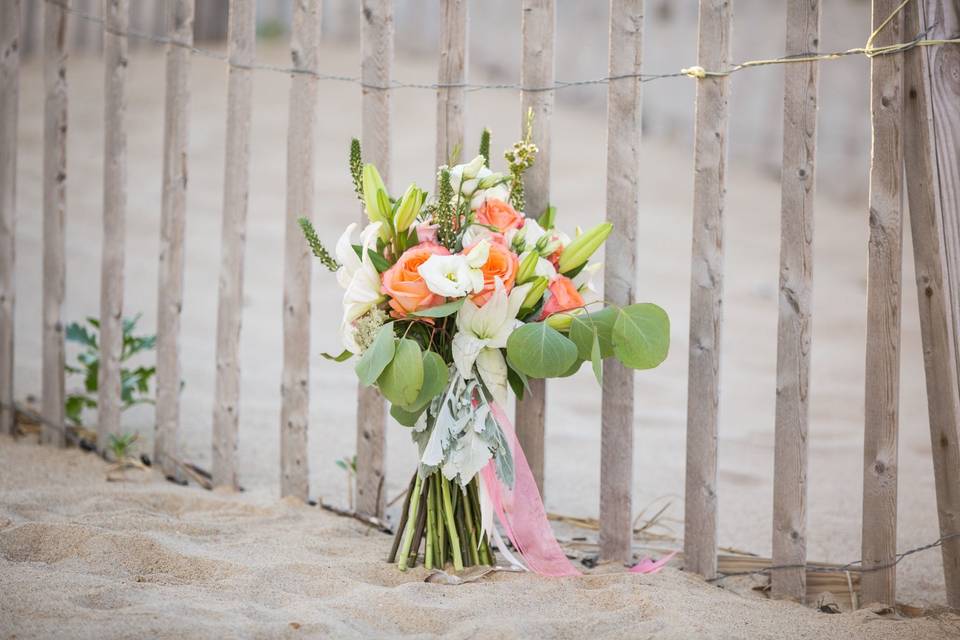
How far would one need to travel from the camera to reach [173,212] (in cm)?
330

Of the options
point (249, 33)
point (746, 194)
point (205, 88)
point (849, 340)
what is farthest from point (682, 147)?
point (249, 33)

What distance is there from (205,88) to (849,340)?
7580 millimetres

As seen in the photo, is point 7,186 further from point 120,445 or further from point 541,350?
point 541,350

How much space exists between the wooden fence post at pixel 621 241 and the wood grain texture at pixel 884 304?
589 mm

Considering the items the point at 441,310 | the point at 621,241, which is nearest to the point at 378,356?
the point at 441,310

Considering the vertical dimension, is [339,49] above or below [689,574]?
above

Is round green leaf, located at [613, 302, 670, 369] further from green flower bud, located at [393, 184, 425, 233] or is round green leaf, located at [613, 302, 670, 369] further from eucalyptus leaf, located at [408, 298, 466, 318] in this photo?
green flower bud, located at [393, 184, 425, 233]

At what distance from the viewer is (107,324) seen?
3.46 meters

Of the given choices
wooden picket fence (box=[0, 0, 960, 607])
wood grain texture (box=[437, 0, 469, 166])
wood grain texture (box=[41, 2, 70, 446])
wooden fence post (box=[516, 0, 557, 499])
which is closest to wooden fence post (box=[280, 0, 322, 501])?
wooden picket fence (box=[0, 0, 960, 607])

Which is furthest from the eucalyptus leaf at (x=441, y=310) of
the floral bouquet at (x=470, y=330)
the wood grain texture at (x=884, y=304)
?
the wood grain texture at (x=884, y=304)

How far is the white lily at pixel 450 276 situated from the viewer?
2160mm

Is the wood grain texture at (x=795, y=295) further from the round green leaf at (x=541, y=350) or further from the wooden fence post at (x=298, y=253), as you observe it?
the wooden fence post at (x=298, y=253)

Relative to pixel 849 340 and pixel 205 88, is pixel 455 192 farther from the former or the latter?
pixel 205 88

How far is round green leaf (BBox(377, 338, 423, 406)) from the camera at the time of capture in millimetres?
2219
